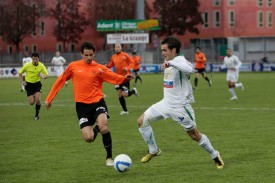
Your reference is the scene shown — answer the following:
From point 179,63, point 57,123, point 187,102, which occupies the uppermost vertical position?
point 179,63

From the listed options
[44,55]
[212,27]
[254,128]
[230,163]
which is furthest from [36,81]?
[212,27]

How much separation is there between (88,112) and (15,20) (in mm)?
73712

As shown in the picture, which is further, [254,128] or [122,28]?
[122,28]

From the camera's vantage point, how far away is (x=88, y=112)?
11344 mm

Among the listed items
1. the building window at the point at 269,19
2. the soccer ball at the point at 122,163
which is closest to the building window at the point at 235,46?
the building window at the point at 269,19

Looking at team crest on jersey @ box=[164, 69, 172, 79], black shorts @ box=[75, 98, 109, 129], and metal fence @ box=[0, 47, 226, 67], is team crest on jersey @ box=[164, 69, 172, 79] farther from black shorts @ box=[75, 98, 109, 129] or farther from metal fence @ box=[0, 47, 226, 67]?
metal fence @ box=[0, 47, 226, 67]

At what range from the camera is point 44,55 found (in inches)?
2680

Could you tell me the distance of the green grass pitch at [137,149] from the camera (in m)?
10.3

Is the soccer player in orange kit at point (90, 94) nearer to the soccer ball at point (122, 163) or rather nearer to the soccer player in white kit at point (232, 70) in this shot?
the soccer ball at point (122, 163)

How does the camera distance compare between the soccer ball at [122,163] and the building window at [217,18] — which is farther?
the building window at [217,18]

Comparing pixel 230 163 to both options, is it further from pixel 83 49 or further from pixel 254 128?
pixel 254 128

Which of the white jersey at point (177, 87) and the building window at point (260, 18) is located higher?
the building window at point (260, 18)

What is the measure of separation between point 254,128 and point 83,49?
6580 millimetres

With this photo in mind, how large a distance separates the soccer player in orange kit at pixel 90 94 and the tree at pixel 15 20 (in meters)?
72.5
